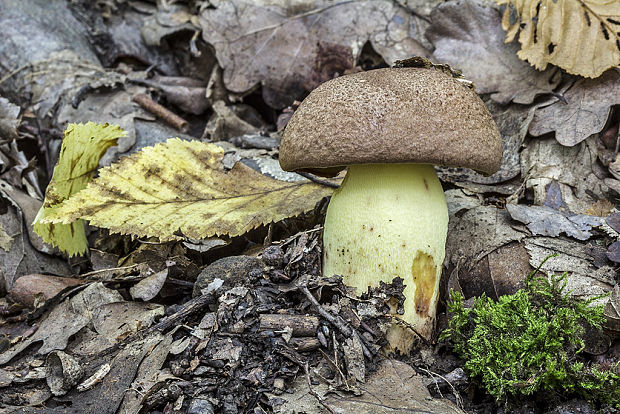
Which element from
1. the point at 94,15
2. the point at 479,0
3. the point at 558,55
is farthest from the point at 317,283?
the point at 94,15

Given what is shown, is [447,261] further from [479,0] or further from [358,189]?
[479,0]

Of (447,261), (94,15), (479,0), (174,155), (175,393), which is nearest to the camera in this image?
(175,393)

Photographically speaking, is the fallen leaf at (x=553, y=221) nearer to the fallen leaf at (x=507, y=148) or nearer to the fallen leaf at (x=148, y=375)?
the fallen leaf at (x=507, y=148)

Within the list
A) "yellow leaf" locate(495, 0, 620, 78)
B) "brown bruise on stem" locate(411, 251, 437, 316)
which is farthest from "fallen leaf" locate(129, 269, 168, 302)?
"yellow leaf" locate(495, 0, 620, 78)

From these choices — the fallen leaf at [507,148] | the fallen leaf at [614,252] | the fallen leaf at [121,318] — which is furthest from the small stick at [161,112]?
the fallen leaf at [614,252]

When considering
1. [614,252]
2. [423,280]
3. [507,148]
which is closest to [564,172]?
[507,148]

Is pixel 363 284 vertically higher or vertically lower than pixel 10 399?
higher
